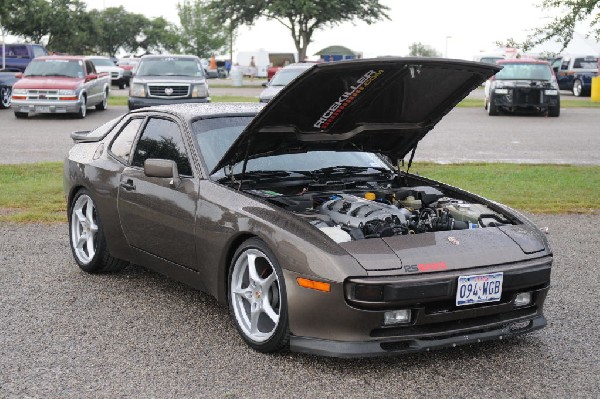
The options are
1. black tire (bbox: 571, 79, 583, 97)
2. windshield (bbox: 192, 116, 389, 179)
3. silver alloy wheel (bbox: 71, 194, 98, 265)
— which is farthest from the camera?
black tire (bbox: 571, 79, 583, 97)

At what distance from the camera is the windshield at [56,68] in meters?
22.2

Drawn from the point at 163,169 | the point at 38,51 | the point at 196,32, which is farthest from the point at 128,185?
the point at 196,32

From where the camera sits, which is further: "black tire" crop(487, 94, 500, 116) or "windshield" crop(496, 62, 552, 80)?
"black tire" crop(487, 94, 500, 116)

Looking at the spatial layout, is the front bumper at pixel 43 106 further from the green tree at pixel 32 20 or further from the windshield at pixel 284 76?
the green tree at pixel 32 20

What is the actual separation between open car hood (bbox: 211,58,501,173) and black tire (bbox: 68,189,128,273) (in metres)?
1.54

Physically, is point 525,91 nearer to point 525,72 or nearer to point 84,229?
point 525,72

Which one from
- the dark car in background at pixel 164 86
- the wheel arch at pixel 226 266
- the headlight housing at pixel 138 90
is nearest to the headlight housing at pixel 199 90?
the dark car in background at pixel 164 86

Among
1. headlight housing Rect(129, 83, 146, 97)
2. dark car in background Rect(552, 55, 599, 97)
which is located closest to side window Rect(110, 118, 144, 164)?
headlight housing Rect(129, 83, 146, 97)

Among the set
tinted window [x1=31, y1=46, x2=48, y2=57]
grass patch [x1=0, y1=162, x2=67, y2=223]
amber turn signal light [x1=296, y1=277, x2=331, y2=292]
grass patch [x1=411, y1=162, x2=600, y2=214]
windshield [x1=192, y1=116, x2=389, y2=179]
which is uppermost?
tinted window [x1=31, y1=46, x2=48, y2=57]

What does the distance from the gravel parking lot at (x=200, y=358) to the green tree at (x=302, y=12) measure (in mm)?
45375

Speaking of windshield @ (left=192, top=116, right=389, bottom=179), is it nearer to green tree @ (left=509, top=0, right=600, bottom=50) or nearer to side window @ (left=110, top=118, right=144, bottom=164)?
side window @ (left=110, top=118, right=144, bottom=164)

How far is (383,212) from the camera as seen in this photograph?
4.89 meters

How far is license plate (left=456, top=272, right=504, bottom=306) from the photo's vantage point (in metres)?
4.34

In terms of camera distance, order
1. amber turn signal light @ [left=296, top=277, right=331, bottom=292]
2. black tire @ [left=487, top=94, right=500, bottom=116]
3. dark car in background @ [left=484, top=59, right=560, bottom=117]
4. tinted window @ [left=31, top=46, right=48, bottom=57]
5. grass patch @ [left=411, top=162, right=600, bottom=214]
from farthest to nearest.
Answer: tinted window @ [left=31, top=46, right=48, bottom=57], black tire @ [left=487, top=94, right=500, bottom=116], dark car in background @ [left=484, top=59, right=560, bottom=117], grass patch @ [left=411, top=162, right=600, bottom=214], amber turn signal light @ [left=296, top=277, right=331, bottom=292]
